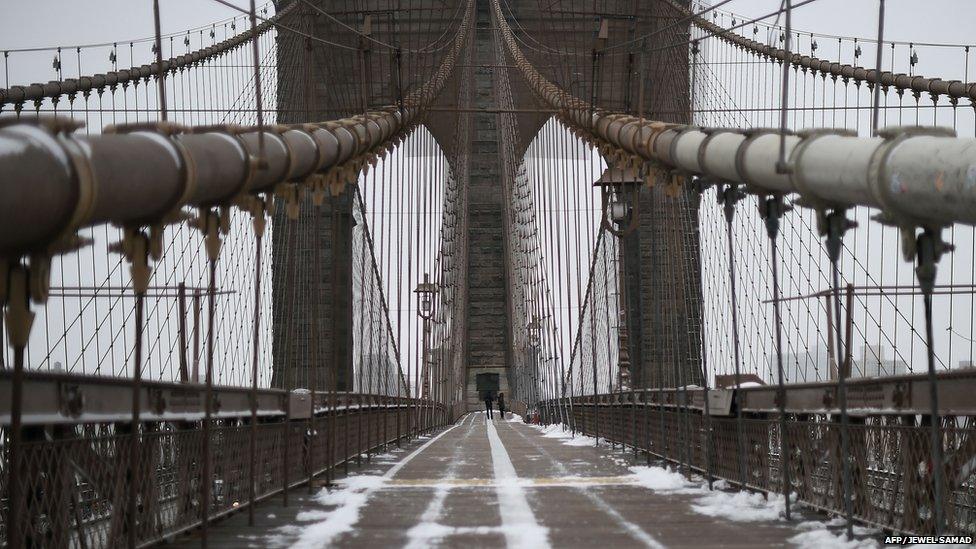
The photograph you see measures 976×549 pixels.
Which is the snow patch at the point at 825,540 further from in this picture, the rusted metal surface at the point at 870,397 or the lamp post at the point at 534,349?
the lamp post at the point at 534,349

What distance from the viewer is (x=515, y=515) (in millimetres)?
10484

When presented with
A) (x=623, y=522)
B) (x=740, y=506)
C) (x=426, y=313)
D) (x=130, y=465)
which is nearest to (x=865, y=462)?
(x=623, y=522)

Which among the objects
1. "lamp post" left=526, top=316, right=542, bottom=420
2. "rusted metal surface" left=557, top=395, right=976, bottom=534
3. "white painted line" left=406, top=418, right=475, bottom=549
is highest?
"lamp post" left=526, top=316, right=542, bottom=420

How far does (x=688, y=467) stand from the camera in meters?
13.9

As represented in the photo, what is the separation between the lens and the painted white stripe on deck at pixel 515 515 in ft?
28.8

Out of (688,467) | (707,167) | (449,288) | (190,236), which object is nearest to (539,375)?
(449,288)

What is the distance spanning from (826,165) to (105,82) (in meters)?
16.1

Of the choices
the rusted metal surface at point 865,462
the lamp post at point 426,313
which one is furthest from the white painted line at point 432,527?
the lamp post at point 426,313

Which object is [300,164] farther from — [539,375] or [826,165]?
[539,375]

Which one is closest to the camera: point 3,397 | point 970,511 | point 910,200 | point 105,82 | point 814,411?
point 910,200

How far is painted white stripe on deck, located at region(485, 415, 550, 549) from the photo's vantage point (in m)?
8.79

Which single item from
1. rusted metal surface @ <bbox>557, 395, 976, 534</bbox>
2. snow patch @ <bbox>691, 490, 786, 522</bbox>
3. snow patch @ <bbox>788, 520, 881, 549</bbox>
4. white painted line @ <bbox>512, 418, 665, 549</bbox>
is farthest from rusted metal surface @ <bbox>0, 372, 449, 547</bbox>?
rusted metal surface @ <bbox>557, 395, 976, 534</bbox>

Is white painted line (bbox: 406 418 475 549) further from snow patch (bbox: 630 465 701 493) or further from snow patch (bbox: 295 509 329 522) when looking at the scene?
snow patch (bbox: 630 465 701 493)

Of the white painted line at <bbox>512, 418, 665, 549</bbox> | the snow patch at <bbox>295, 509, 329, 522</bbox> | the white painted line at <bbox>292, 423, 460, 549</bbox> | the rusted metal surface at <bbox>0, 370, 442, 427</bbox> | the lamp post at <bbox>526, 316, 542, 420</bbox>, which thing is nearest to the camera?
the rusted metal surface at <bbox>0, 370, 442, 427</bbox>
